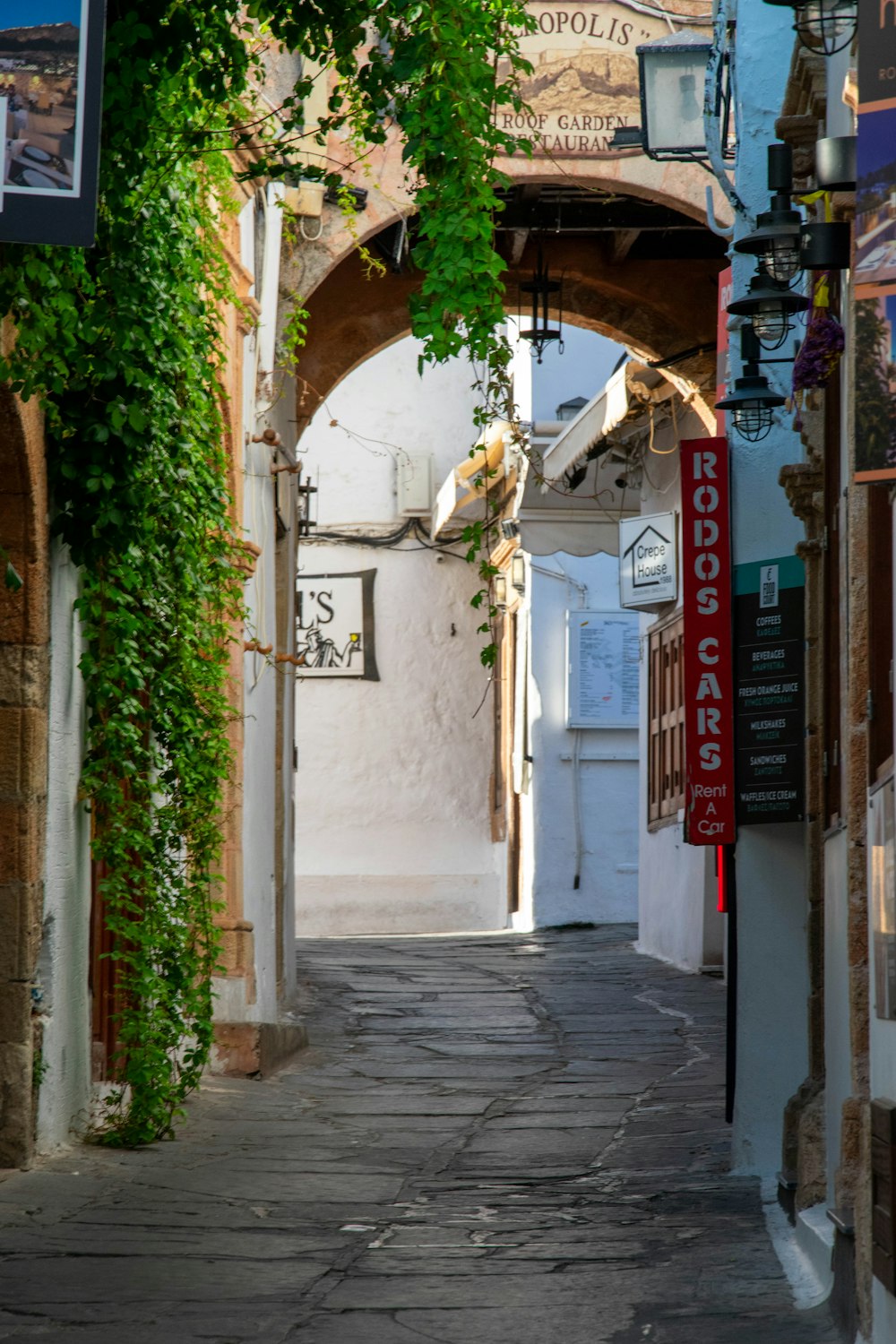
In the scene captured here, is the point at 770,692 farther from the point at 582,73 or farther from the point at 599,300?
the point at 599,300

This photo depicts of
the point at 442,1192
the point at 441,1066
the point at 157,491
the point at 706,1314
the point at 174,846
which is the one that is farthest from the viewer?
the point at 441,1066

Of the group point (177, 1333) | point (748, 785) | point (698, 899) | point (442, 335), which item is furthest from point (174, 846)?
point (698, 899)

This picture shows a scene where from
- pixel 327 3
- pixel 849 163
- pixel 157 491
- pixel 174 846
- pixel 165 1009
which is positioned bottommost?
pixel 165 1009

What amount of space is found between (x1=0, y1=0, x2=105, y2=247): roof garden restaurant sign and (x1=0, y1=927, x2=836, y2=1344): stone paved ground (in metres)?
2.91

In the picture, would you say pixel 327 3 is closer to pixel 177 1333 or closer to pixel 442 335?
pixel 442 335

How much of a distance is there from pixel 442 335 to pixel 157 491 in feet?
6.56

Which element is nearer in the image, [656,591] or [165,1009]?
[165,1009]

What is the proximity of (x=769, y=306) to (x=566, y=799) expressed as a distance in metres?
14.0

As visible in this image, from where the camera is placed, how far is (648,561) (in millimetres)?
17203

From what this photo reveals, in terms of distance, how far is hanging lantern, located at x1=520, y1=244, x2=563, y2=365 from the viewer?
1452 cm

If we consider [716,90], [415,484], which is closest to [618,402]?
[716,90]

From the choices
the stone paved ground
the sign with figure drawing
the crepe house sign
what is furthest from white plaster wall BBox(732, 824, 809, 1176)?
the sign with figure drawing

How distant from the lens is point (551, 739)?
20.6m

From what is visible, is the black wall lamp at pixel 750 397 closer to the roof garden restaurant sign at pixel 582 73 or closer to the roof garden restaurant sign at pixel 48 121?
the roof garden restaurant sign at pixel 48 121
